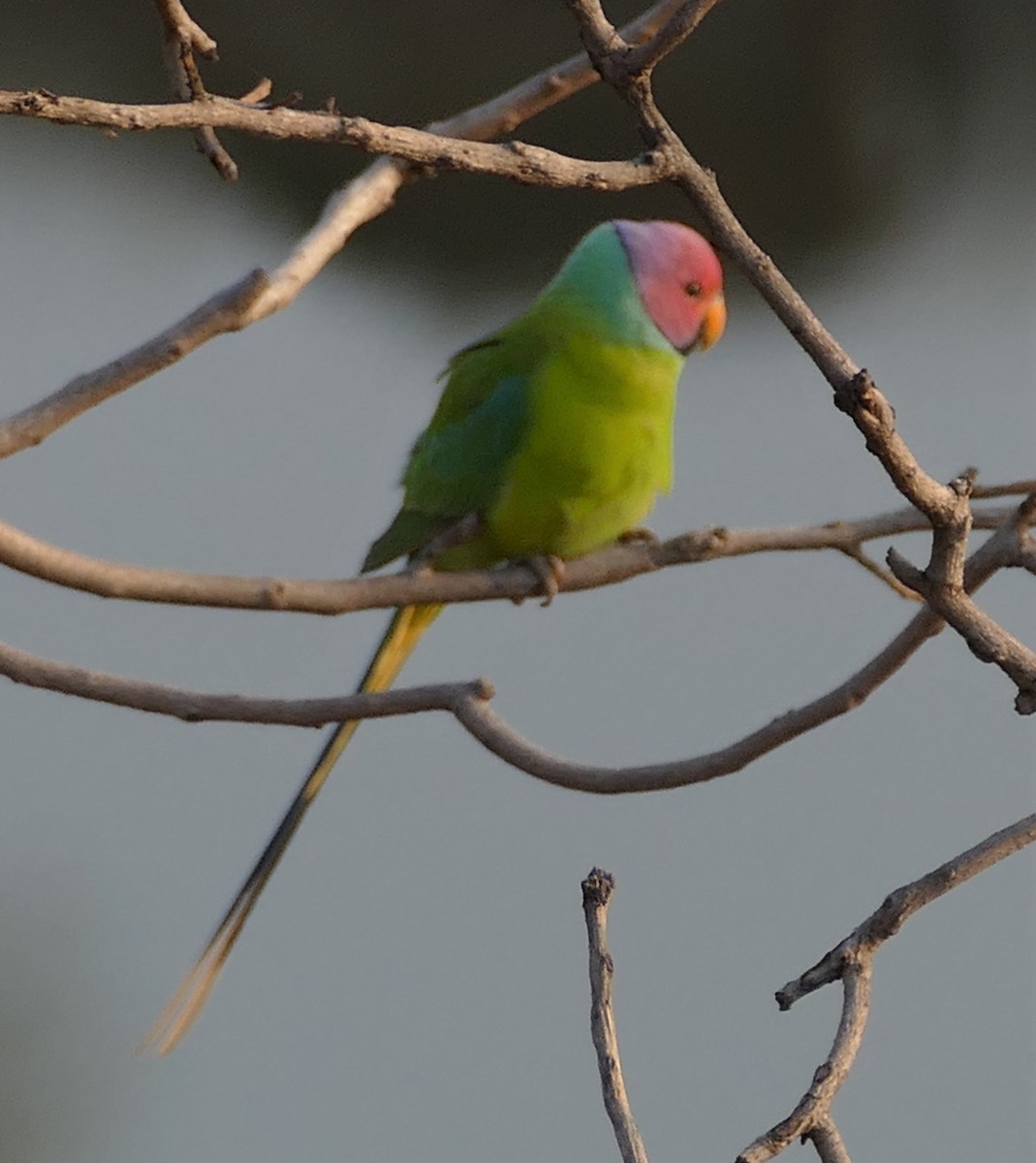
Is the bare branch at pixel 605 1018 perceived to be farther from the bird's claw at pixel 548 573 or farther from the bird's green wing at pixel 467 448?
the bird's green wing at pixel 467 448

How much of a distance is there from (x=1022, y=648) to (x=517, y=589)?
0.78 ft

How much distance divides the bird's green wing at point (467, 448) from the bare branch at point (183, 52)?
0.77 ft

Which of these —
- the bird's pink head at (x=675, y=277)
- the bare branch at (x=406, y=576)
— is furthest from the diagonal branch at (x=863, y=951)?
the bird's pink head at (x=675, y=277)

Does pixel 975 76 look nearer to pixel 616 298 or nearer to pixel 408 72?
pixel 408 72

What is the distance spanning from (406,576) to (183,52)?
0.32 m

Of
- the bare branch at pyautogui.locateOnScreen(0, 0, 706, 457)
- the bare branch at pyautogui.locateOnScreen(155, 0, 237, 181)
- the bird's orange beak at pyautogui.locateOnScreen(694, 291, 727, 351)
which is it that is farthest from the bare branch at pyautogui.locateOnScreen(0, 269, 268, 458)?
the bird's orange beak at pyautogui.locateOnScreen(694, 291, 727, 351)

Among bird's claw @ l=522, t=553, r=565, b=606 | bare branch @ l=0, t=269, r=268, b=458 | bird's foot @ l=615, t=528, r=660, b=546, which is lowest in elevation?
bare branch @ l=0, t=269, r=268, b=458

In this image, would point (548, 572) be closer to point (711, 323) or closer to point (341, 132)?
point (711, 323)

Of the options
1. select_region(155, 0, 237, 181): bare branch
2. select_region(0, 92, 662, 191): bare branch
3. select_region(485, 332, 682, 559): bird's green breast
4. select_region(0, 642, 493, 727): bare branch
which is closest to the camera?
select_region(0, 92, 662, 191): bare branch

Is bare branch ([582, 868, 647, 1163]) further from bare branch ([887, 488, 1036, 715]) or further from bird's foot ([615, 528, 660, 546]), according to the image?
bird's foot ([615, 528, 660, 546])

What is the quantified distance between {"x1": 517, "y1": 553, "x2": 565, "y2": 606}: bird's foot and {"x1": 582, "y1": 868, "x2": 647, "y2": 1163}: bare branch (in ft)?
0.73

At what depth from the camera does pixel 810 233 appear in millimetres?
1929

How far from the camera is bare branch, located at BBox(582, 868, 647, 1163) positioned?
58cm

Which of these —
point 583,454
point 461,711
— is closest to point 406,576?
point 461,711
